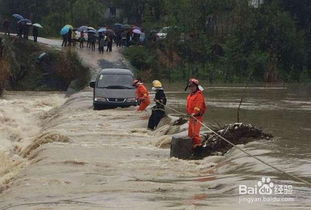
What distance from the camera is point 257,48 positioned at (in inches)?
2060

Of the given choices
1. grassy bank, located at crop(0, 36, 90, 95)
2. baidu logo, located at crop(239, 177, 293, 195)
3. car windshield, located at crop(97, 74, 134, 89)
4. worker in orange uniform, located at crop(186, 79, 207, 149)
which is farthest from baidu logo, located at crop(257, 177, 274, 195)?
grassy bank, located at crop(0, 36, 90, 95)

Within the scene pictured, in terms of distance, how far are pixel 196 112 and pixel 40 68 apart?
32.8 metres

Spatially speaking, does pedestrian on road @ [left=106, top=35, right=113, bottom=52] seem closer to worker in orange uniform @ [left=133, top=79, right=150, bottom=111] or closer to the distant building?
worker in orange uniform @ [left=133, top=79, right=150, bottom=111]

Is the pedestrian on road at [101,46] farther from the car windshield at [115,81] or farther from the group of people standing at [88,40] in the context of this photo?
the car windshield at [115,81]

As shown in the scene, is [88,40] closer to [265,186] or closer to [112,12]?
[112,12]

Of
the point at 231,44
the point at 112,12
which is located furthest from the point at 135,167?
the point at 112,12

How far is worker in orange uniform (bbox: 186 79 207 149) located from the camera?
15984 millimetres

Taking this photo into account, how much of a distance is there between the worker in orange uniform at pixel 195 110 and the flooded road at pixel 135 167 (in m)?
0.79

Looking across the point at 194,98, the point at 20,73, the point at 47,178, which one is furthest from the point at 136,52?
the point at 47,178

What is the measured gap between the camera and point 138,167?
14.9m

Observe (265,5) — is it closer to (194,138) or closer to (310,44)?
(310,44)

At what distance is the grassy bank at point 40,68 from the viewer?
150ft

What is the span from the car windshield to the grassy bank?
16.0 metres

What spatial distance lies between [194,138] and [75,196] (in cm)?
519
